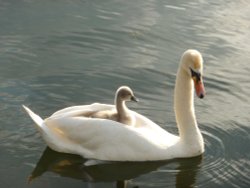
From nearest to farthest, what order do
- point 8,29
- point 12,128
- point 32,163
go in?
point 32,163 < point 12,128 < point 8,29

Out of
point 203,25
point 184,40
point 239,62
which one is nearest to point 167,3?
point 203,25

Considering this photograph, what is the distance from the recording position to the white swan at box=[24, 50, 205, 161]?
7.22 m

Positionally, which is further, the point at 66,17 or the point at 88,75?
the point at 66,17

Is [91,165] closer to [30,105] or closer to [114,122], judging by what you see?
[114,122]

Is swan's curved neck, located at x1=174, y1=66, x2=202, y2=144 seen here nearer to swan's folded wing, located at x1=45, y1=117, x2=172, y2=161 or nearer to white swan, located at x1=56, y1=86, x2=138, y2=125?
swan's folded wing, located at x1=45, y1=117, x2=172, y2=161

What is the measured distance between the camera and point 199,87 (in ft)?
23.5

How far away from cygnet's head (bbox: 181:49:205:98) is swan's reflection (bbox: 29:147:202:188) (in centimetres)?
98

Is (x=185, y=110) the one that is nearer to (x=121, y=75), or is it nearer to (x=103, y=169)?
(x=103, y=169)

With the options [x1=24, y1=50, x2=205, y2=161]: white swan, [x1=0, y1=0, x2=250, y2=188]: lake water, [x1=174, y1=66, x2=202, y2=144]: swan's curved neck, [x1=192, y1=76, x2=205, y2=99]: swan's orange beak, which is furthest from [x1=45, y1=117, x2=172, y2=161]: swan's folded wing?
[x1=192, y1=76, x2=205, y2=99]: swan's orange beak

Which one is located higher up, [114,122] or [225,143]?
[114,122]

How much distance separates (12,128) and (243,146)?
3.08 m

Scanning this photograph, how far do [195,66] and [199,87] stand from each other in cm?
28

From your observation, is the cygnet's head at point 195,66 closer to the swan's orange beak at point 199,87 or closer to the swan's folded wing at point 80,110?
the swan's orange beak at point 199,87

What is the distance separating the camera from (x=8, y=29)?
1162 centimetres
